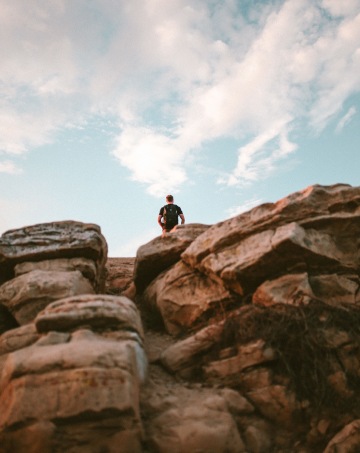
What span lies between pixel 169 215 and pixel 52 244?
19.6 feet

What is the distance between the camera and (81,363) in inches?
220

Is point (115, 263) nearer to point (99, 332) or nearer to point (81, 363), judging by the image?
point (99, 332)

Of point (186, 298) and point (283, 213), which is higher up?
point (283, 213)

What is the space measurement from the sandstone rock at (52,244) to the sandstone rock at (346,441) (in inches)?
327

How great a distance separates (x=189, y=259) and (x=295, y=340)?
14.1ft

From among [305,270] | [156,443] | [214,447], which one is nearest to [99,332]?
[156,443]

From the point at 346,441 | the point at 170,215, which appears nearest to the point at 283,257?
the point at 346,441

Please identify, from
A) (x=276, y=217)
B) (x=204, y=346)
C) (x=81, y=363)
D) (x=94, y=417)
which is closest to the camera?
(x=94, y=417)

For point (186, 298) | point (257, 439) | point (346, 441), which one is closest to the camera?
point (346, 441)

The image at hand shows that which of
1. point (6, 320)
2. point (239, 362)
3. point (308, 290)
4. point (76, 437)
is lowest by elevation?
point (76, 437)

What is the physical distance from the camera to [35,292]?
8.87 meters

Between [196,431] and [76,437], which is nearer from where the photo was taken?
[76,437]

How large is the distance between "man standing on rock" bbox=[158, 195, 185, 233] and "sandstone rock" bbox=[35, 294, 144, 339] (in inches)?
339

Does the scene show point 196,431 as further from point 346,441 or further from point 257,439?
point 346,441
